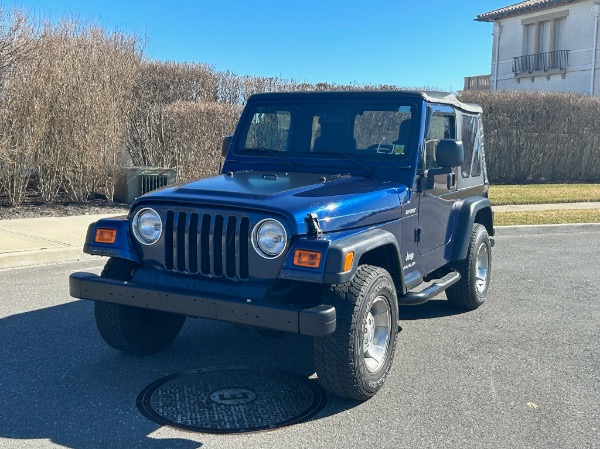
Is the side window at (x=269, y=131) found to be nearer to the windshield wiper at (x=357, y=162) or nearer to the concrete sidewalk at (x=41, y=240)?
the windshield wiper at (x=357, y=162)

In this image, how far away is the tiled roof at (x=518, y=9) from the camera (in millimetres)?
30188

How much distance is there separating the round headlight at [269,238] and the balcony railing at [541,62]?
29.5 meters

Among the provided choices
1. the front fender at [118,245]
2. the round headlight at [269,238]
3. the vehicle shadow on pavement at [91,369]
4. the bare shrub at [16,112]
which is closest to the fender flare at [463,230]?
the vehicle shadow on pavement at [91,369]

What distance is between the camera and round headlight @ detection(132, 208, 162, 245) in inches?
167

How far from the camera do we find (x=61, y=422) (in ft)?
12.3

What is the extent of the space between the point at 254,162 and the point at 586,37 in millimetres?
27912

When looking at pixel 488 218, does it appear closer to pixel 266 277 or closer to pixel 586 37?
pixel 266 277

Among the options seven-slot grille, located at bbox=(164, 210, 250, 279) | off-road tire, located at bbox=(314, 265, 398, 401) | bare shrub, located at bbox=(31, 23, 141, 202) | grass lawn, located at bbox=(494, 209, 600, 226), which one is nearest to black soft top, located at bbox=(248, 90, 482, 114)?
off-road tire, located at bbox=(314, 265, 398, 401)

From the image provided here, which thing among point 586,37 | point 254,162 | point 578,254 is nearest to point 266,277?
point 254,162

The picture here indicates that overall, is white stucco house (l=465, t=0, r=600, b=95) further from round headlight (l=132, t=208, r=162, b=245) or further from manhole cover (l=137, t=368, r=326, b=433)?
round headlight (l=132, t=208, r=162, b=245)

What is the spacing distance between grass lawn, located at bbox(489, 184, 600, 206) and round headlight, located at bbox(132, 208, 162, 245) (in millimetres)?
11895

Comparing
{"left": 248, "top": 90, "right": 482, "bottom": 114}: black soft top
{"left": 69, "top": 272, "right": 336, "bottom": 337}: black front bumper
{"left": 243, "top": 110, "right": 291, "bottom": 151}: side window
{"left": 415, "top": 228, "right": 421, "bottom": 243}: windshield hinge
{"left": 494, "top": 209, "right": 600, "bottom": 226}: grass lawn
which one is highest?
{"left": 248, "top": 90, "right": 482, "bottom": 114}: black soft top

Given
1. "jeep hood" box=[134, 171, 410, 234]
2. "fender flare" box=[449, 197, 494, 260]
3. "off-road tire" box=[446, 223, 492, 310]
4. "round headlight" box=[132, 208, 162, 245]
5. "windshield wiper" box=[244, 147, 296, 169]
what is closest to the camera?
"jeep hood" box=[134, 171, 410, 234]

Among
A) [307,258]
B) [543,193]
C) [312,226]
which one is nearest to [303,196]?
[312,226]
